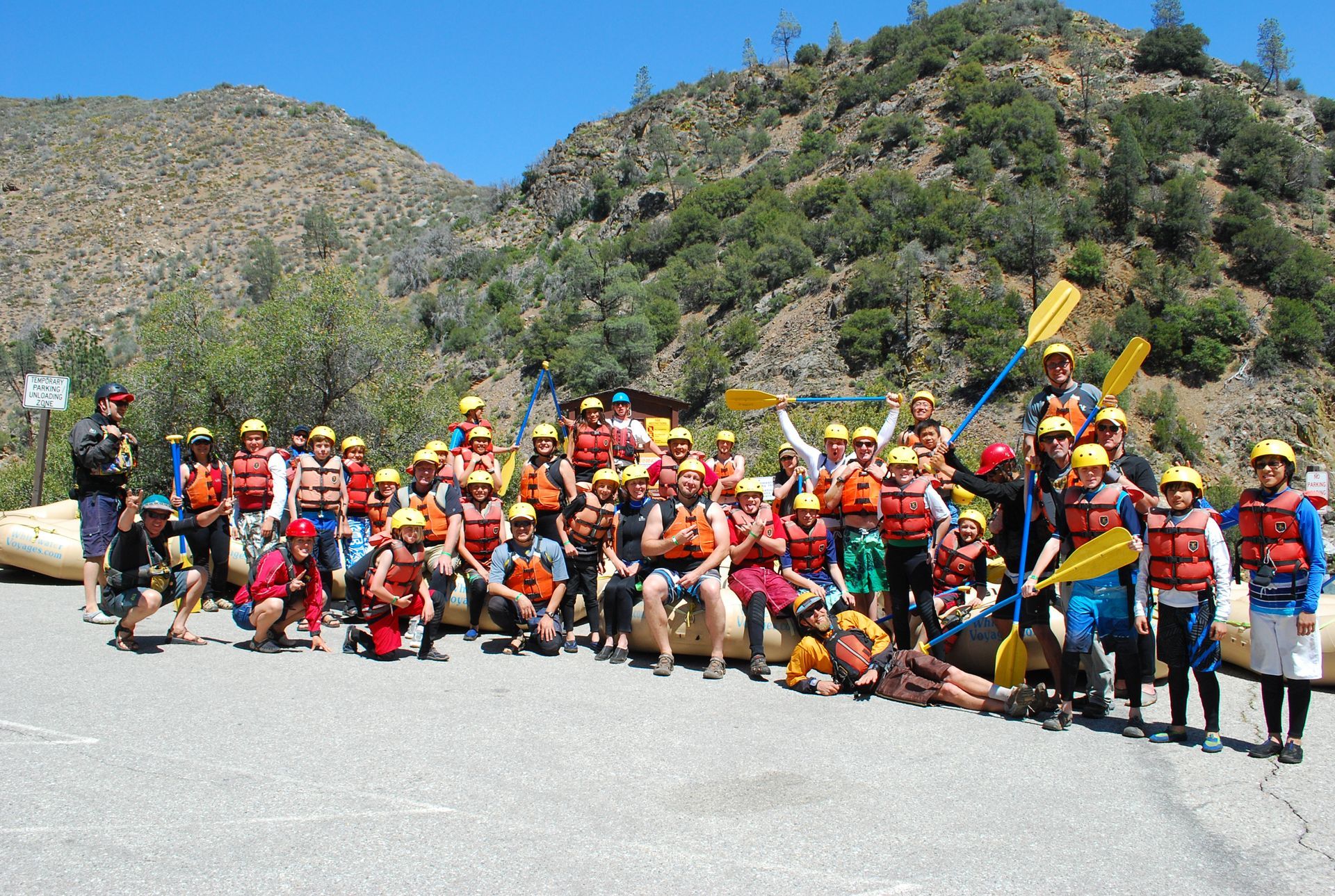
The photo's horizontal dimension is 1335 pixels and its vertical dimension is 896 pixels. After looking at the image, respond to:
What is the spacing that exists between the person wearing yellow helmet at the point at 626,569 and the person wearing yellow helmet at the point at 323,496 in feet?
8.60

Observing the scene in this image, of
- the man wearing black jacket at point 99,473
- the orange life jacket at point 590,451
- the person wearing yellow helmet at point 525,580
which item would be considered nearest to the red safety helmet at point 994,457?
the person wearing yellow helmet at point 525,580

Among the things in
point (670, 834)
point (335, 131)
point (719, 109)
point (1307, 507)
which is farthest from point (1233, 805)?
point (335, 131)

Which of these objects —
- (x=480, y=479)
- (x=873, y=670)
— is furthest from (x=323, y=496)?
(x=873, y=670)

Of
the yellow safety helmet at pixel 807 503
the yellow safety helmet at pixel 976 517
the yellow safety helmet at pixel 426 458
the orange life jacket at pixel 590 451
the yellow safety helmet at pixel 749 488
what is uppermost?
the orange life jacket at pixel 590 451

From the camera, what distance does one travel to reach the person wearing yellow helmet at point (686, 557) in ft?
23.0

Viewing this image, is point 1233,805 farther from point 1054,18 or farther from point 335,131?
point 335,131

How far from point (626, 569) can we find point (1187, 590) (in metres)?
3.95

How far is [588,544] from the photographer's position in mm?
7688

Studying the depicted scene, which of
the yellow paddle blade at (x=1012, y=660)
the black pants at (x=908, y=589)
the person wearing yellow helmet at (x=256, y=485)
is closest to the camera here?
the yellow paddle blade at (x=1012, y=660)

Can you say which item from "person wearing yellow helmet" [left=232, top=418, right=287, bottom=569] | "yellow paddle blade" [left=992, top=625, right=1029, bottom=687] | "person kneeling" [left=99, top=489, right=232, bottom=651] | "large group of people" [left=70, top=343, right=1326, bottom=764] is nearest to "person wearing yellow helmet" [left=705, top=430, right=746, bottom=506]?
"large group of people" [left=70, top=343, right=1326, bottom=764]

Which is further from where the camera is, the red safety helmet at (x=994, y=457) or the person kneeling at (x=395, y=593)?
→ the person kneeling at (x=395, y=593)

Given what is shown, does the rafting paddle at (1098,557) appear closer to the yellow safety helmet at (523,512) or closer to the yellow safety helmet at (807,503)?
the yellow safety helmet at (807,503)

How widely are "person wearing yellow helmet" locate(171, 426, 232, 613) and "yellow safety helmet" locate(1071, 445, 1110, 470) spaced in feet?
22.3

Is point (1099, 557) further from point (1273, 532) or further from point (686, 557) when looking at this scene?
point (686, 557)
